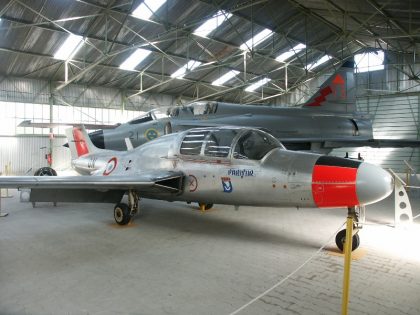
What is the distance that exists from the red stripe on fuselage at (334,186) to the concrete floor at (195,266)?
3.12 ft

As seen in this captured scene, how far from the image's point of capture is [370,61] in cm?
2945

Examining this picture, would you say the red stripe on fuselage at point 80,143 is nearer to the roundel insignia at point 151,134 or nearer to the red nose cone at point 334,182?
the roundel insignia at point 151,134

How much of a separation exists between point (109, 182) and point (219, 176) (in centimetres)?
217

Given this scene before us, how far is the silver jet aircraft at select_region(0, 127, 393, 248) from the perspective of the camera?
191 inches

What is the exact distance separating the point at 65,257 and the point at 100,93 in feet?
77.8

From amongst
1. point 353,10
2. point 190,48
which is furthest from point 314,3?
point 190,48

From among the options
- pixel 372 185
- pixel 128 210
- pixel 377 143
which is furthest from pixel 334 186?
pixel 377 143

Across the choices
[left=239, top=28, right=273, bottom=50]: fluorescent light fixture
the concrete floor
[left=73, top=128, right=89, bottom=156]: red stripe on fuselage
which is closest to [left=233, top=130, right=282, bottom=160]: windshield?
the concrete floor

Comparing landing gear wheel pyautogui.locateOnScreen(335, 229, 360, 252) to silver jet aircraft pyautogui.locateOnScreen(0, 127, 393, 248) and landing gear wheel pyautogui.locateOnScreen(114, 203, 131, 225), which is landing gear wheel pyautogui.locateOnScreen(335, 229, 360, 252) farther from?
landing gear wheel pyautogui.locateOnScreen(114, 203, 131, 225)

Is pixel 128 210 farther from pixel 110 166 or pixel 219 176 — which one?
pixel 219 176

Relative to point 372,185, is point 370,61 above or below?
above

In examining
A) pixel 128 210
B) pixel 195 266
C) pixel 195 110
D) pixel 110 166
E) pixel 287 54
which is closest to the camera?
pixel 195 266

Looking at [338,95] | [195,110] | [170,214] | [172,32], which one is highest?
[172,32]

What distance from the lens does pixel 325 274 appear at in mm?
4531
